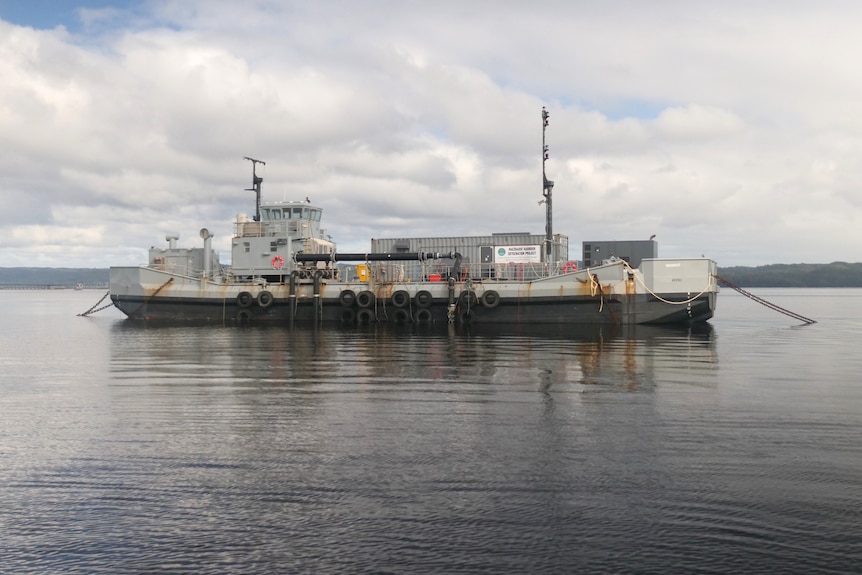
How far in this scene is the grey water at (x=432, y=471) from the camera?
650 cm

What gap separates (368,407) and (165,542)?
22.5ft

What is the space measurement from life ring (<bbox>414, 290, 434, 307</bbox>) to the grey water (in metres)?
19.0

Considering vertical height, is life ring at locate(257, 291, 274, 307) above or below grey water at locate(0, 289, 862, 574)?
above

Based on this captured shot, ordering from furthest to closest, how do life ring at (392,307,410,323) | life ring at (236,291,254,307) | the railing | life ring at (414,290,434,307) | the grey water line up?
life ring at (236,291,254,307)
the railing
life ring at (392,307,410,323)
life ring at (414,290,434,307)
the grey water

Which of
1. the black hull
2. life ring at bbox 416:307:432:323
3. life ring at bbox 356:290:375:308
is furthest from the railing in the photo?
life ring at bbox 416:307:432:323

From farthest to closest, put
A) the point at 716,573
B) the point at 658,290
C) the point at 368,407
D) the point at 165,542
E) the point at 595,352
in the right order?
the point at 658,290
the point at 595,352
the point at 368,407
the point at 165,542
the point at 716,573

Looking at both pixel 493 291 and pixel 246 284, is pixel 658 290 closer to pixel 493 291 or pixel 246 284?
pixel 493 291

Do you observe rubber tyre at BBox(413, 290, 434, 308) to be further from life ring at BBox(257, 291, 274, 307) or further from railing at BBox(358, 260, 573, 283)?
life ring at BBox(257, 291, 274, 307)

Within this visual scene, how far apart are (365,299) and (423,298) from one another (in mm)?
3426

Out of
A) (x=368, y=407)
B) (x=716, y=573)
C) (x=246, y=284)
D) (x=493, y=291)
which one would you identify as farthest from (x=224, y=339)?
(x=716, y=573)

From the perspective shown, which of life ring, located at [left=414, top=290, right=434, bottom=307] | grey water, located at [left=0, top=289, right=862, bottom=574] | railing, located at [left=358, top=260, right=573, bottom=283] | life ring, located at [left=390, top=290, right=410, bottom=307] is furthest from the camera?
railing, located at [left=358, top=260, right=573, bottom=283]

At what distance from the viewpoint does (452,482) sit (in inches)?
335

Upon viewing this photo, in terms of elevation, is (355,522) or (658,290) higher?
(658,290)

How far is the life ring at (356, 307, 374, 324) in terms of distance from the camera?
3862 centimetres
